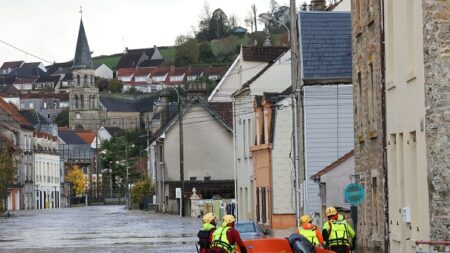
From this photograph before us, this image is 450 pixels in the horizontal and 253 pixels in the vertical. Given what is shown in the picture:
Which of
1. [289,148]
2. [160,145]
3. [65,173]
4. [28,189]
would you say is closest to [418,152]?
[289,148]

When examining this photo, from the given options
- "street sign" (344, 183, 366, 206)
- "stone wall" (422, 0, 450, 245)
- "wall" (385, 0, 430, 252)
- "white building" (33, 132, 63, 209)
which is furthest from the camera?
"white building" (33, 132, 63, 209)

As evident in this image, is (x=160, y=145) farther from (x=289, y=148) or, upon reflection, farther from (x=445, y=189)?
(x=445, y=189)

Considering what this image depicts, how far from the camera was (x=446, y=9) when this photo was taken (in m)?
23.1

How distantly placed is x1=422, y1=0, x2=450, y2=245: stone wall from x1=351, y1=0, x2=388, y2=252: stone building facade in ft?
15.9

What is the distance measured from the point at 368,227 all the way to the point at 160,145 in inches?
2138

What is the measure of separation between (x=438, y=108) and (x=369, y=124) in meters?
7.33

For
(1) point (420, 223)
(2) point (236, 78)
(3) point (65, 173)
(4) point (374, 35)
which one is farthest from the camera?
(3) point (65, 173)

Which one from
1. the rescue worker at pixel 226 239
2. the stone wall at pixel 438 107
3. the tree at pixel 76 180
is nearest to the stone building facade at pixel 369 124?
the stone wall at pixel 438 107

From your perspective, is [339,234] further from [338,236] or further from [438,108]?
[438,108]

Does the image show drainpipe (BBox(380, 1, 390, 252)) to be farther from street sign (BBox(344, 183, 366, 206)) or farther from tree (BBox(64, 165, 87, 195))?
tree (BBox(64, 165, 87, 195))

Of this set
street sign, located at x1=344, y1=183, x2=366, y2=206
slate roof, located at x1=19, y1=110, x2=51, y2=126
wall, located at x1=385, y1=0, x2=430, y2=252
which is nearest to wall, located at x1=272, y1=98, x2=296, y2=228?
wall, located at x1=385, y1=0, x2=430, y2=252

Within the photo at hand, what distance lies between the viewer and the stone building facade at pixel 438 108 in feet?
75.7

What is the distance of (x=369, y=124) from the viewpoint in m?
30.6

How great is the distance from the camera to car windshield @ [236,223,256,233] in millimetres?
33719
